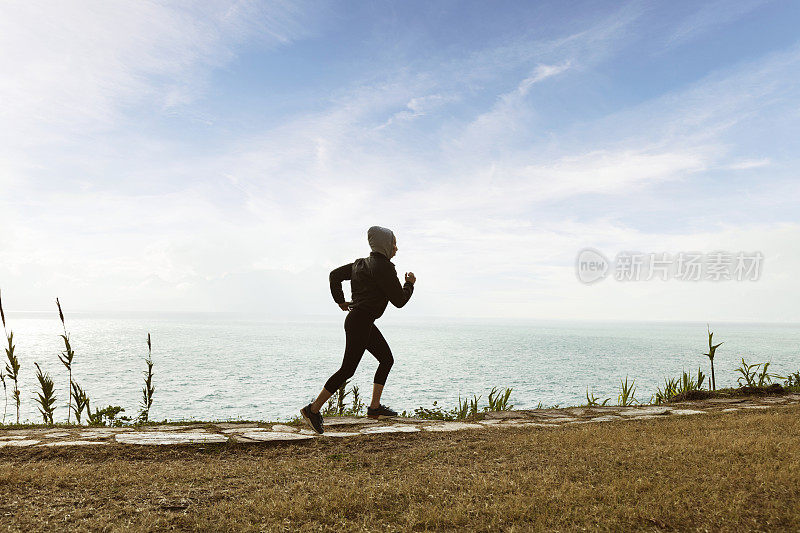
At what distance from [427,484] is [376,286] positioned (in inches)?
91.0

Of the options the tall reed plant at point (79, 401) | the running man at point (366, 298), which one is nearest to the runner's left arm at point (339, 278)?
the running man at point (366, 298)

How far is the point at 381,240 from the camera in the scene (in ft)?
17.9

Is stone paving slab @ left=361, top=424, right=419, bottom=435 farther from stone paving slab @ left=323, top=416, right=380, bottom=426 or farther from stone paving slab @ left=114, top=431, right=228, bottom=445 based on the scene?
stone paving slab @ left=114, top=431, right=228, bottom=445

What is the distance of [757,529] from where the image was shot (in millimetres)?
2752

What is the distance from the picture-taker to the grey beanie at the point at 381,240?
5.47 m

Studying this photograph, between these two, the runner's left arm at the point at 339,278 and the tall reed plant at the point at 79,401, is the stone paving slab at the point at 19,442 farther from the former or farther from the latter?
the runner's left arm at the point at 339,278

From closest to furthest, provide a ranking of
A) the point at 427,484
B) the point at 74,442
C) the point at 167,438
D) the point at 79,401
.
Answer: the point at 427,484 → the point at 74,442 → the point at 167,438 → the point at 79,401

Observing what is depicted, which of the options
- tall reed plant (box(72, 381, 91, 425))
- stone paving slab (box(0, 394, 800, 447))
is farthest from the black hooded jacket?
tall reed plant (box(72, 381, 91, 425))

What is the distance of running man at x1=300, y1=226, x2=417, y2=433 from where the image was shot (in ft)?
17.3

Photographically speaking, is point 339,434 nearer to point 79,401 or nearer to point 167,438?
point 167,438

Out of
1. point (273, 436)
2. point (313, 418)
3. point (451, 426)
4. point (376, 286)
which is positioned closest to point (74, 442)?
point (273, 436)

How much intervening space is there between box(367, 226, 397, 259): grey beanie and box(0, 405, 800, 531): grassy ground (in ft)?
6.44

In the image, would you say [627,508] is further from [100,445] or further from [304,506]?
[100,445]

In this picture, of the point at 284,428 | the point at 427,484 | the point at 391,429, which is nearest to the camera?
the point at 427,484
